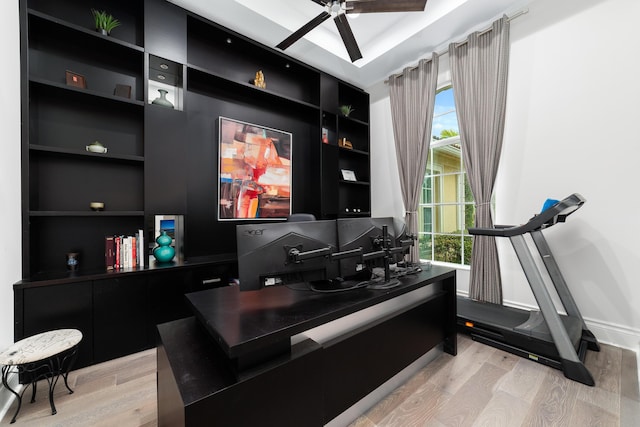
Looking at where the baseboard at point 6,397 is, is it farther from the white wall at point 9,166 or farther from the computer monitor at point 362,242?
the computer monitor at point 362,242

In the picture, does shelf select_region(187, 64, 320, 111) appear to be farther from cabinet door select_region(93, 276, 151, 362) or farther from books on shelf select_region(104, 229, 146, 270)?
cabinet door select_region(93, 276, 151, 362)

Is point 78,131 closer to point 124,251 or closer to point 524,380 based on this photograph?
point 124,251

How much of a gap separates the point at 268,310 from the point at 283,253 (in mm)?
300

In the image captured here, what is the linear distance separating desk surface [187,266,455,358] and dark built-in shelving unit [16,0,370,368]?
136 cm

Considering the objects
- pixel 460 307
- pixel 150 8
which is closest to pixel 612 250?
pixel 460 307

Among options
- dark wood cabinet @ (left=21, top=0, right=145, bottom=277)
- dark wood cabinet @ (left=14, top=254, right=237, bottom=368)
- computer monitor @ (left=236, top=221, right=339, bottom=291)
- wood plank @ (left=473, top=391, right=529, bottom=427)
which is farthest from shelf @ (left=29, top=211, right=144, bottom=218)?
wood plank @ (left=473, top=391, right=529, bottom=427)

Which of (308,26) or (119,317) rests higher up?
(308,26)

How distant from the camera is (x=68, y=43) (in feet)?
7.65

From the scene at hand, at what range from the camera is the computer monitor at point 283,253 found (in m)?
1.32

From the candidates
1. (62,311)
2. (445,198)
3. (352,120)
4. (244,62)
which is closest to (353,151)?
(352,120)

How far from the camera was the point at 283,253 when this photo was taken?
1.39 m

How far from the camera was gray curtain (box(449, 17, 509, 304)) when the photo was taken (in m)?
2.93

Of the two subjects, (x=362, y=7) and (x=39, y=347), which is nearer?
(x=39, y=347)

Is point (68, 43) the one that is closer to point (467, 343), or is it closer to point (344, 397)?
point (344, 397)
